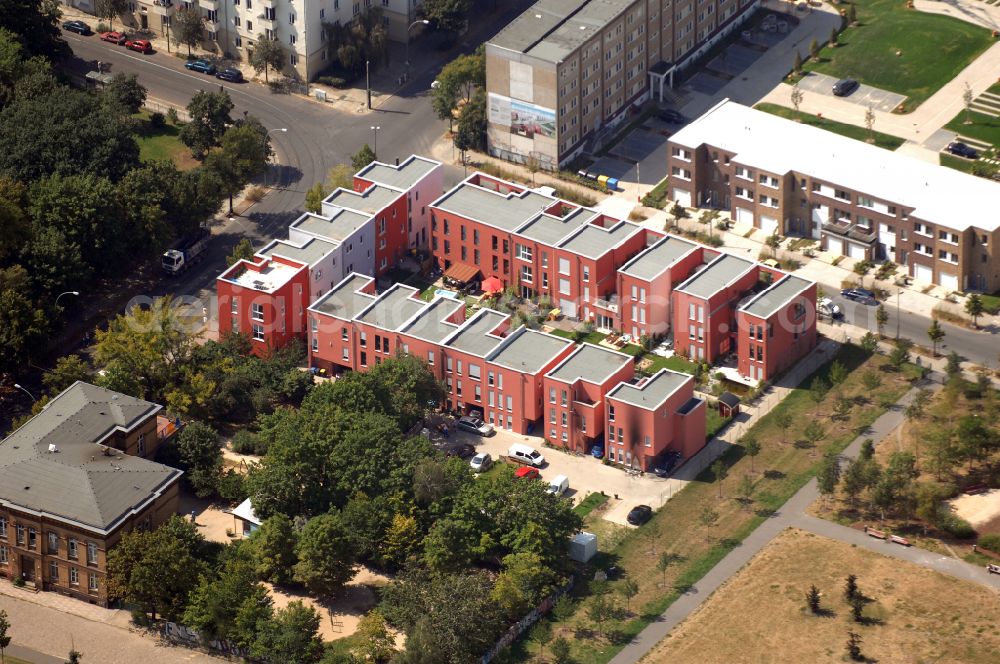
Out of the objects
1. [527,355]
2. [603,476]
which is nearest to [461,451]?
[527,355]

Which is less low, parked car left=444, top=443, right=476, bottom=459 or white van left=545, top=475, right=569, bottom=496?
parked car left=444, top=443, right=476, bottom=459

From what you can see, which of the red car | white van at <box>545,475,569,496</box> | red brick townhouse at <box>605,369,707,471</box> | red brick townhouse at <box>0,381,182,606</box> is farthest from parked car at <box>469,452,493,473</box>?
red brick townhouse at <box>0,381,182,606</box>

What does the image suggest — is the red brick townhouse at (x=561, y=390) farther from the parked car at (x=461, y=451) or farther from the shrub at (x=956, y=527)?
the shrub at (x=956, y=527)

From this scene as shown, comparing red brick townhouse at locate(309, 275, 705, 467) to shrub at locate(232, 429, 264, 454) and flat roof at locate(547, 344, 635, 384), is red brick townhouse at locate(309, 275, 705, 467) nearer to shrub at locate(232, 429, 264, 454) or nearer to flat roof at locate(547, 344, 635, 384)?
flat roof at locate(547, 344, 635, 384)

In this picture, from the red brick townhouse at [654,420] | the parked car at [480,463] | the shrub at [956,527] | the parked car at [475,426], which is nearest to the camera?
the shrub at [956,527]

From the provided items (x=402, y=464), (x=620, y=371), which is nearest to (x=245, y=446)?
(x=402, y=464)

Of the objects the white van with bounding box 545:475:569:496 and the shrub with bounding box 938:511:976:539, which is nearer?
the shrub with bounding box 938:511:976:539

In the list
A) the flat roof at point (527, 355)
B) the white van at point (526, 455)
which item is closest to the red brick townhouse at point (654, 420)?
the white van at point (526, 455)

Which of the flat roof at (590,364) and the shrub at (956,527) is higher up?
the flat roof at (590,364)

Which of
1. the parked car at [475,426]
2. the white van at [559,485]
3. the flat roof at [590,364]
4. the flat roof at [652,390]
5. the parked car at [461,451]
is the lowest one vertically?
the white van at [559,485]
